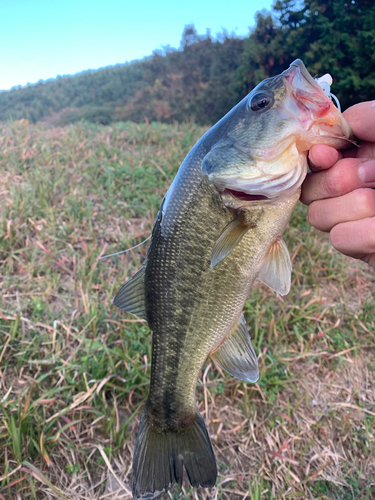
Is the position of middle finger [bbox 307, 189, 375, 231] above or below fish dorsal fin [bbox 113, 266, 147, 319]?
above

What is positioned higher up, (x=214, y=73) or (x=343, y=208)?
(x=214, y=73)

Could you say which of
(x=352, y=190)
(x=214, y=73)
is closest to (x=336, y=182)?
(x=352, y=190)

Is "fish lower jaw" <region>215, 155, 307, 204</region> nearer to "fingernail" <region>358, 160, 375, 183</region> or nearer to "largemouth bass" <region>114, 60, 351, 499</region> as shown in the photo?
"largemouth bass" <region>114, 60, 351, 499</region>

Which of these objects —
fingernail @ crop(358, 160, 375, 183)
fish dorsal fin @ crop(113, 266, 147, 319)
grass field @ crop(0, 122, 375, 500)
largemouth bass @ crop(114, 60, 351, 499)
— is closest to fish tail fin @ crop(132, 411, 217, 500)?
largemouth bass @ crop(114, 60, 351, 499)

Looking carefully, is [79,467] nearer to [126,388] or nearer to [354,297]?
[126,388]

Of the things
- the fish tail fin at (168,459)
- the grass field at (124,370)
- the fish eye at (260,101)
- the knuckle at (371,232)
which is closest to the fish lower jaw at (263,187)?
the fish eye at (260,101)

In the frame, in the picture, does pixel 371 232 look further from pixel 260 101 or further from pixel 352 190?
pixel 260 101

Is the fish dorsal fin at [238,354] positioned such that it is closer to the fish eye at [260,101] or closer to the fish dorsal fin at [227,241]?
the fish dorsal fin at [227,241]
